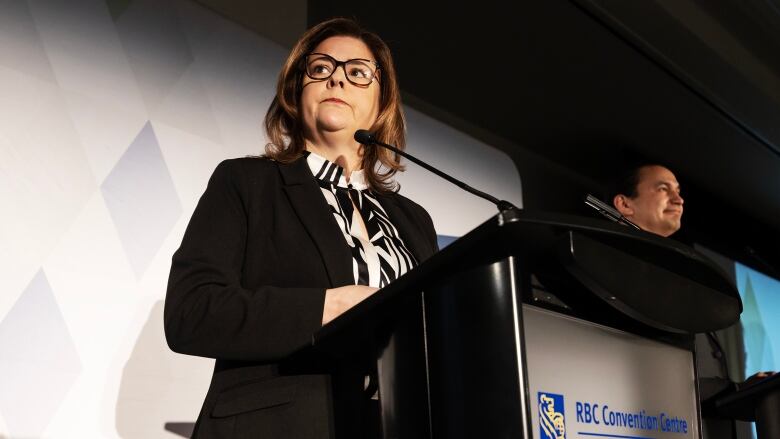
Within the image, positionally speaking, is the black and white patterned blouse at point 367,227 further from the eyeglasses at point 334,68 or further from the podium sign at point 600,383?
the podium sign at point 600,383

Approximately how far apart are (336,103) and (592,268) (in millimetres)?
874

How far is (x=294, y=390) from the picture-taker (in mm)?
1030

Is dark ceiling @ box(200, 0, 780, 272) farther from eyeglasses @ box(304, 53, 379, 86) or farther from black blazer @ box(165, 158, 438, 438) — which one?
black blazer @ box(165, 158, 438, 438)

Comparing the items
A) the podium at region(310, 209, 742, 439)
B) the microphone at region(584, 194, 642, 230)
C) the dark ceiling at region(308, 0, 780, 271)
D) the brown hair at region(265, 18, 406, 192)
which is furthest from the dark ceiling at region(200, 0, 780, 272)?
the podium at region(310, 209, 742, 439)

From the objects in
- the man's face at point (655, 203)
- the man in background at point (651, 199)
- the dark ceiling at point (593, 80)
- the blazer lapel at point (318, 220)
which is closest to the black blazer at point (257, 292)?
the blazer lapel at point (318, 220)

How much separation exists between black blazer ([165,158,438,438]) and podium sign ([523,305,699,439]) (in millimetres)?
305

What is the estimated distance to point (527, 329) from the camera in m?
0.81

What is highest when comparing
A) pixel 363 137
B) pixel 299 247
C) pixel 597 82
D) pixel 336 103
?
pixel 597 82

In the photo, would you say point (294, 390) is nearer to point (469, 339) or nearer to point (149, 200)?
point (469, 339)

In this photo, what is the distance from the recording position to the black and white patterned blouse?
4.33ft

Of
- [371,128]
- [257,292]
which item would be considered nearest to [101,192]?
[371,128]

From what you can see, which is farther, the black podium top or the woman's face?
the woman's face

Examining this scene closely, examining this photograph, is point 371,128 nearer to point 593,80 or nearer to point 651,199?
point 651,199

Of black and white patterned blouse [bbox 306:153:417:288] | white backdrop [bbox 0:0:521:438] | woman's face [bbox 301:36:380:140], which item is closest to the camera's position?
black and white patterned blouse [bbox 306:153:417:288]
